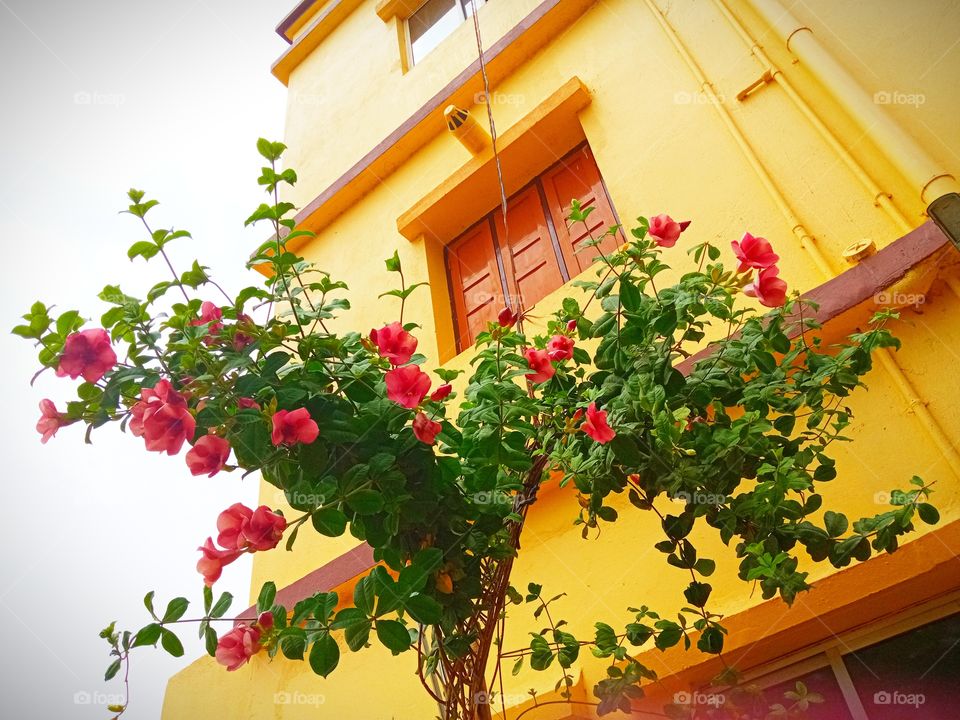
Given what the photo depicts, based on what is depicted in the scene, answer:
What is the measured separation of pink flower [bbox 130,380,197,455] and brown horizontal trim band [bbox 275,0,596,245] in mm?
4549

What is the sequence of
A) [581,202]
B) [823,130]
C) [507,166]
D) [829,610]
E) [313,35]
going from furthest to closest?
[313,35] → [507,166] → [581,202] → [823,130] → [829,610]

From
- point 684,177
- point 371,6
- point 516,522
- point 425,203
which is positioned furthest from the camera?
point 371,6

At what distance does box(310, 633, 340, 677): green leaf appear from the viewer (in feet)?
4.80

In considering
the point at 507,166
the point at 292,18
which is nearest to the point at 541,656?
the point at 507,166

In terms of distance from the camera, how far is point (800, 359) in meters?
2.62

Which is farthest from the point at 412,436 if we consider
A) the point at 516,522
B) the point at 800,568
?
the point at 800,568

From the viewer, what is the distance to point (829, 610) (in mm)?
2205

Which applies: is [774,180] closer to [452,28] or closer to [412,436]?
[412,436]

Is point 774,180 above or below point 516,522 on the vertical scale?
above

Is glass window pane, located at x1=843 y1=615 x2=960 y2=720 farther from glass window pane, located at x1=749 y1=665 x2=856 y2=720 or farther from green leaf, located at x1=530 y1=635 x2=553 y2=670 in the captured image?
green leaf, located at x1=530 y1=635 x2=553 y2=670

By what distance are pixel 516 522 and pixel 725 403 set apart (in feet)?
2.28

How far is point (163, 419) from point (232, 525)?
32 centimetres

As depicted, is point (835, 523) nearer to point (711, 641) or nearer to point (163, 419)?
point (711, 641)

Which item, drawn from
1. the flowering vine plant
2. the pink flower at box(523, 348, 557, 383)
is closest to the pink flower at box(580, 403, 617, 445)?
the flowering vine plant
